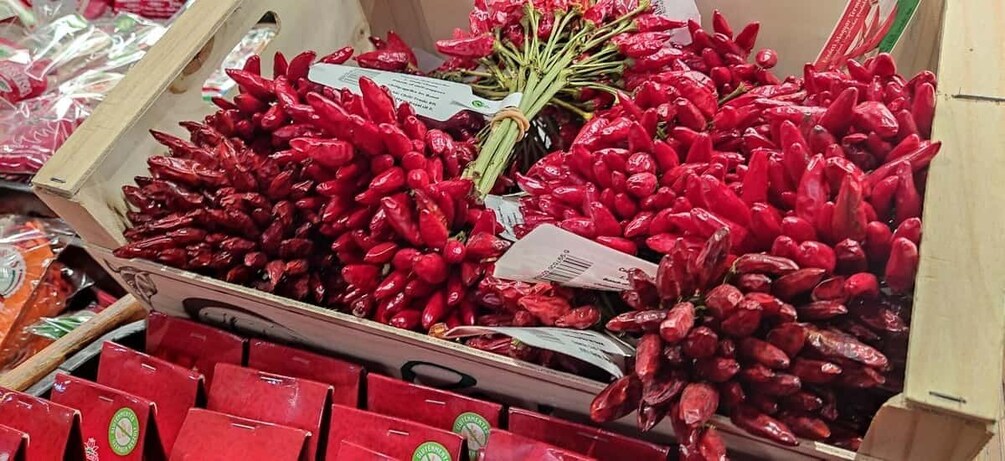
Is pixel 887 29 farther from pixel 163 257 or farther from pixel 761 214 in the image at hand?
pixel 163 257

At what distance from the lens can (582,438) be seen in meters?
0.92

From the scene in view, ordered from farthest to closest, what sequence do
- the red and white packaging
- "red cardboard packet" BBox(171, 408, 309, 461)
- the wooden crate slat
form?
the red and white packaging → "red cardboard packet" BBox(171, 408, 309, 461) → the wooden crate slat

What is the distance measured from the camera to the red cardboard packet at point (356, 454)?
93 cm

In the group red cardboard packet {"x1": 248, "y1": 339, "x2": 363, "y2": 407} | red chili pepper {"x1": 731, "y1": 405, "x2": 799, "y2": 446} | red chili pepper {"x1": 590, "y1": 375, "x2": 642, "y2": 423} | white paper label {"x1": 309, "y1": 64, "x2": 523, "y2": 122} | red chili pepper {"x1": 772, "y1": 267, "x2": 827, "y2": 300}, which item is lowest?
red cardboard packet {"x1": 248, "y1": 339, "x2": 363, "y2": 407}

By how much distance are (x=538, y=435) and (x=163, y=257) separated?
55cm

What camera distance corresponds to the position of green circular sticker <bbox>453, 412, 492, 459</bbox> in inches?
38.9

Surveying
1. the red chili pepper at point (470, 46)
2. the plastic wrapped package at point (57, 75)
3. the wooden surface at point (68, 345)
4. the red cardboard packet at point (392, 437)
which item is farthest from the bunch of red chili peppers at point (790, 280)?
the plastic wrapped package at point (57, 75)

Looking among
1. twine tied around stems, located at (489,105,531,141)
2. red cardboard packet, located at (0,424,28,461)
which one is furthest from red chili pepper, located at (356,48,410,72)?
red cardboard packet, located at (0,424,28,461)

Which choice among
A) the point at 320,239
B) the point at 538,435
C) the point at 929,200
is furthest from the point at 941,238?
the point at 320,239

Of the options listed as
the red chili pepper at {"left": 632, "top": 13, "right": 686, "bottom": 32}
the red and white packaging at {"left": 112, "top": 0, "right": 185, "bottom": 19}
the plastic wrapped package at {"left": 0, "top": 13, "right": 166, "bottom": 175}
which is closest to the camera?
the red chili pepper at {"left": 632, "top": 13, "right": 686, "bottom": 32}

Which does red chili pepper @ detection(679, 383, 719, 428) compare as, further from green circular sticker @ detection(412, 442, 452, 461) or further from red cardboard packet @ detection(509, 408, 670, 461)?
green circular sticker @ detection(412, 442, 452, 461)

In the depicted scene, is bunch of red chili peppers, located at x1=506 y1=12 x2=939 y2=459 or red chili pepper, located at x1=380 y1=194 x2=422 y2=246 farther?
red chili pepper, located at x1=380 y1=194 x2=422 y2=246

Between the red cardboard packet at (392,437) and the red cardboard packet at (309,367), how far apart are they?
0.06 meters

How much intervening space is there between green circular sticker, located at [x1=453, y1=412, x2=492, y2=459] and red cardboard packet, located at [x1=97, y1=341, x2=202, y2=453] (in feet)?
1.22
